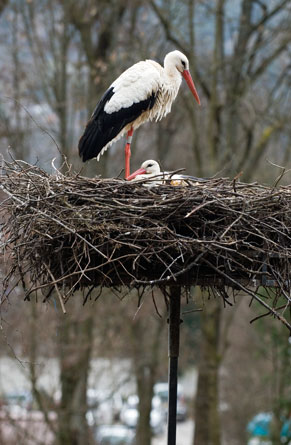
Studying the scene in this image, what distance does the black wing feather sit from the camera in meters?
6.80

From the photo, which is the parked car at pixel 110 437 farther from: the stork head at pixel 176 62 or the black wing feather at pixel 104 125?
the stork head at pixel 176 62

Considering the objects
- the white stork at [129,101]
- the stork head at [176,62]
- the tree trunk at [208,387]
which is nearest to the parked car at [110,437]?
the tree trunk at [208,387]

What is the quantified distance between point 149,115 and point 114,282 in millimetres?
2434

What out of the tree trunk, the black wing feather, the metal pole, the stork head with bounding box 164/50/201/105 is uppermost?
the stork head with bounding box 164/50/201/105

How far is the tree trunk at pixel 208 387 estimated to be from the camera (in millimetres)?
14383

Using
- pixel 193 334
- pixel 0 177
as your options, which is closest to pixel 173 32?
pixel 0 177

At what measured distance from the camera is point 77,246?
4762mm

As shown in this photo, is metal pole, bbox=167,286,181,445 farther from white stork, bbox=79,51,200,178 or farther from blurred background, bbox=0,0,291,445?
blurred background, bbox=0,0,291,445

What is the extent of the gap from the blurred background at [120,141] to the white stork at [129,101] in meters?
5.55

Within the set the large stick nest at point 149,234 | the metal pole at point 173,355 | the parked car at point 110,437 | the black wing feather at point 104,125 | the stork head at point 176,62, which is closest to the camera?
the large stick nest at point 149,234

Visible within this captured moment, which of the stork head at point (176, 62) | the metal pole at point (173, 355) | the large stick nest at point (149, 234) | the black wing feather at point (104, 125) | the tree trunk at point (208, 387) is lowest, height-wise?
the tree trunk at point (208, 387)

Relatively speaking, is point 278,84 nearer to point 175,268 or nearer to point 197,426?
point 197,426

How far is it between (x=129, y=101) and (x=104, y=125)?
1.02ft

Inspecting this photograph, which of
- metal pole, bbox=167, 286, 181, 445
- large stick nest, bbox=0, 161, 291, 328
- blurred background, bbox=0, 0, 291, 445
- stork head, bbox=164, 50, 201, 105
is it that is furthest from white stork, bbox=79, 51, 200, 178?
blurred background, bbox=0, 0, 291, 445
